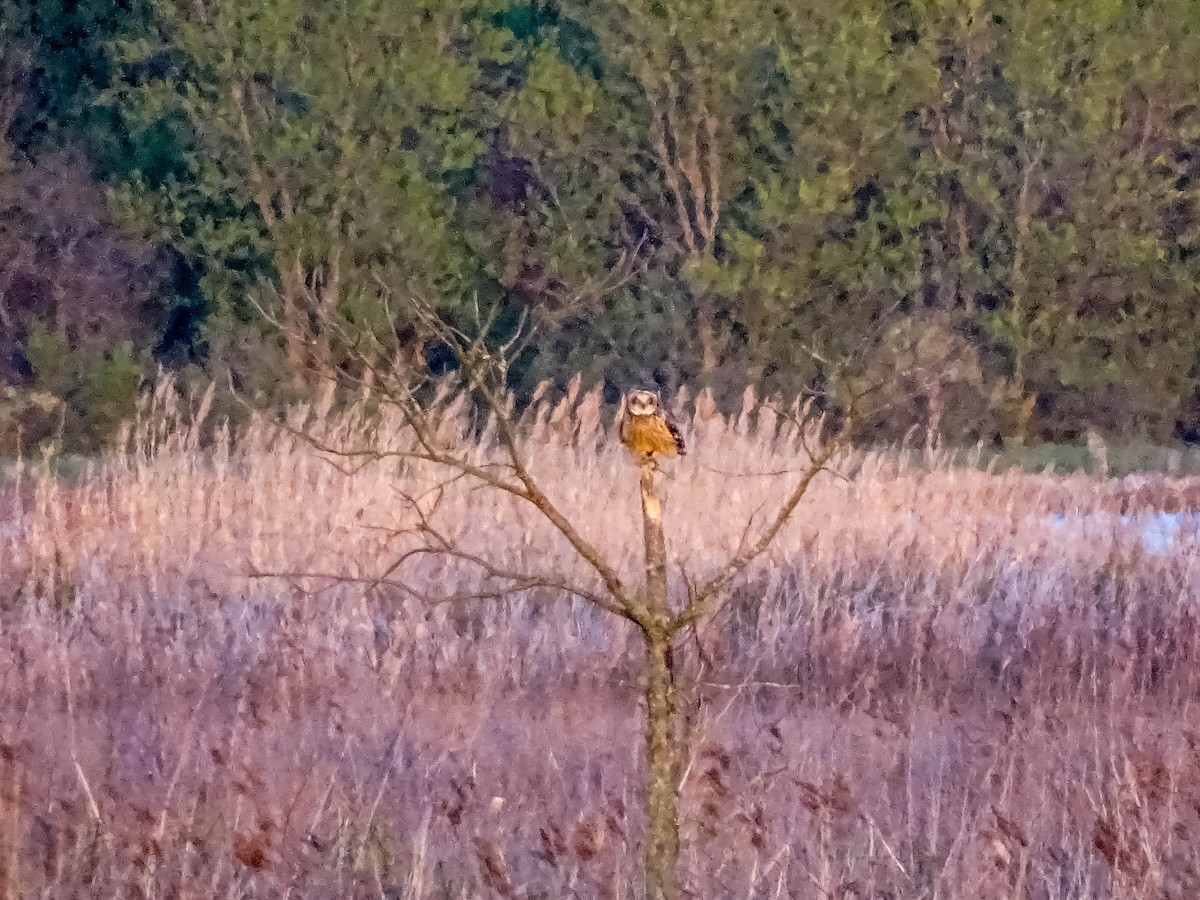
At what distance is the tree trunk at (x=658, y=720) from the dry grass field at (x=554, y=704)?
0.36ft

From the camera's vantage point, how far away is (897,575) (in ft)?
15.8

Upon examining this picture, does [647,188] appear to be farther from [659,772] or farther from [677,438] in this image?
[659,772]

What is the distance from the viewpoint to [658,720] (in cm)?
179

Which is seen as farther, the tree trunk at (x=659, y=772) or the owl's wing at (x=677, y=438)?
the owl's wing at (x=677, y=438)

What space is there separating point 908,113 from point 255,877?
12.5 metres

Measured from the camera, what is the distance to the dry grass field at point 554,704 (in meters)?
2.56

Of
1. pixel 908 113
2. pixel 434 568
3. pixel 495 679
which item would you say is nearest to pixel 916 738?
pixel 495 679

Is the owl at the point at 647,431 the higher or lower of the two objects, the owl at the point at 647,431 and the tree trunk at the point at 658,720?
the higher

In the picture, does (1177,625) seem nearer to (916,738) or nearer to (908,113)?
(916,738)

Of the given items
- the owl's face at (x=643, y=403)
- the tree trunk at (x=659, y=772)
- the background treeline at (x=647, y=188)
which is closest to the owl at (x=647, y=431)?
the owl's face at (x=643, y=403)

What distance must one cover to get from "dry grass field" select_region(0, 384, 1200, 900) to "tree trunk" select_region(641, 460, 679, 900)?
4.3 inches

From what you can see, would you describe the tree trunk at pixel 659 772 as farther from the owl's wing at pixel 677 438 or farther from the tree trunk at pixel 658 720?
the owl's wing at pixel 677 438

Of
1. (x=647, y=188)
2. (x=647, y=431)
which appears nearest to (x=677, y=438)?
(x=647, y=431)

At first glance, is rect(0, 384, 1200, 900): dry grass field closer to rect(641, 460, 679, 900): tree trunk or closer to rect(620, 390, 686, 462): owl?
rect(641, 460, 679, 900): tree trunk
